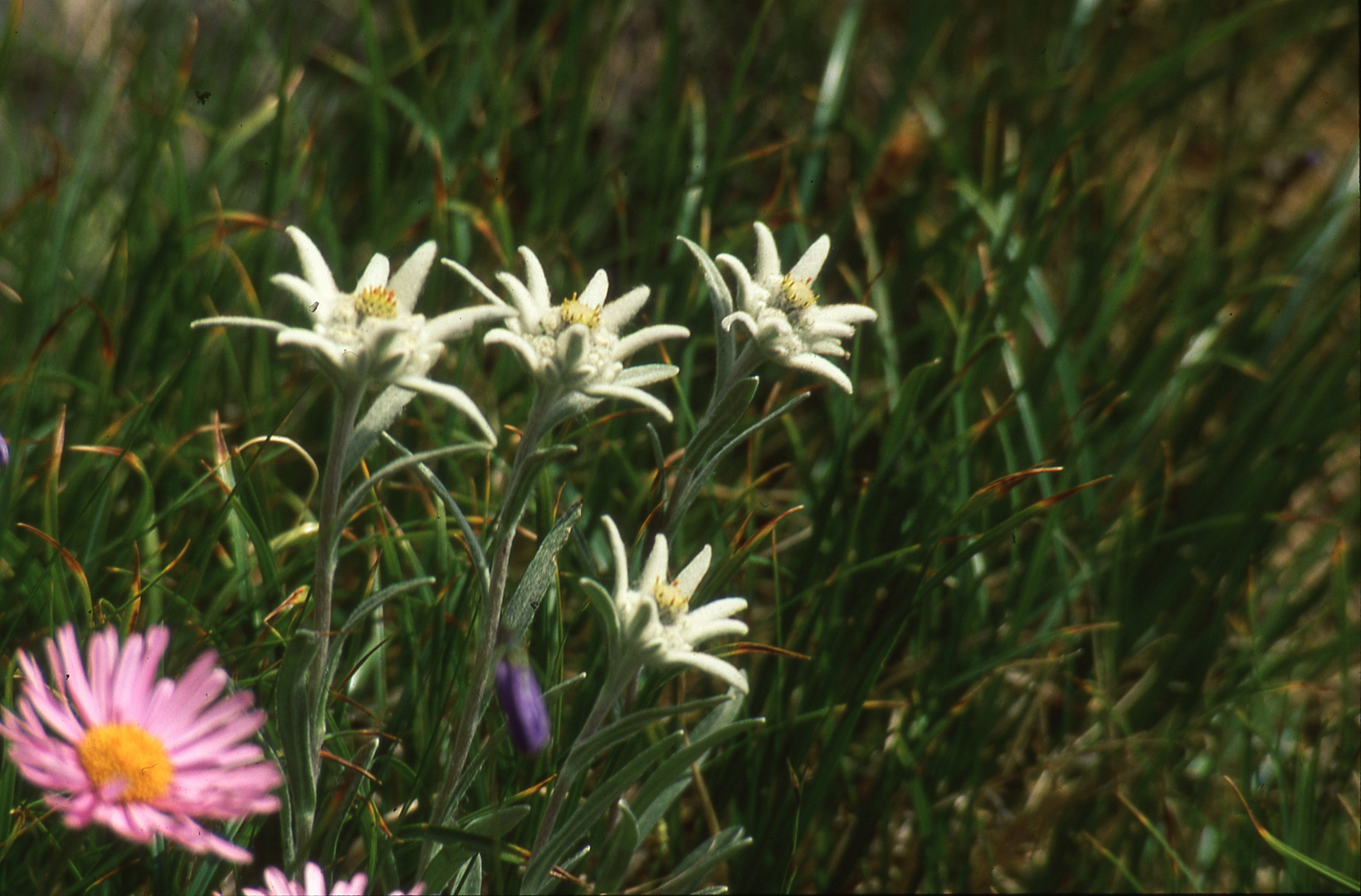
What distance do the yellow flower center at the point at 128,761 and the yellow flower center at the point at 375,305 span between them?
427 millimetres

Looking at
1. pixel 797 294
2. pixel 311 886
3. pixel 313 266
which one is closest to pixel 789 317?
pixel 797 294

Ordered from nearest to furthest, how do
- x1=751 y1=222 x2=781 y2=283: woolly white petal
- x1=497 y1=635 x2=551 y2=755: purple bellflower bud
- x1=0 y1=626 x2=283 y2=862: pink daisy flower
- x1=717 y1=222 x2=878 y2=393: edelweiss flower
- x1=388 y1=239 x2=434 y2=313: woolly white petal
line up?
x1=0 y1=626 x2=283 y2=862: pink daisy flower, x1=497 y1=635 x2=551 y2=755: purple bellflower bud, x1=388 y1=239 x2=434 y2=313: woolly white petal, x1=717 y1=222 x2=878 y2=393: edelweiss flower, x1=751 y1=222 x2=781 y2=283: woolly white petal

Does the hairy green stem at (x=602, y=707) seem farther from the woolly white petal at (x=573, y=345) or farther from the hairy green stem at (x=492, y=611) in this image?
the woolly white petal at (x=573, y=345)

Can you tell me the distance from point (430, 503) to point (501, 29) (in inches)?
66.3

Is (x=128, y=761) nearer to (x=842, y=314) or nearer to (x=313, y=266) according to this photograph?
(x=313, y=266)

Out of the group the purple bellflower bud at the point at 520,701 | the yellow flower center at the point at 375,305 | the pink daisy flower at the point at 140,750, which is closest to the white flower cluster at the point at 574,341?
the yellow flower center at the point at 375,305

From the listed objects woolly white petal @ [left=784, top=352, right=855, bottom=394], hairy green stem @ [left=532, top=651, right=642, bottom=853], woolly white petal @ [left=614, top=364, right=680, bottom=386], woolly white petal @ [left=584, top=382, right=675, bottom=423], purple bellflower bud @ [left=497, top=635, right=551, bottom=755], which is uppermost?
woolly white petal @ [left=784, top=352, right=855, bottom=394]

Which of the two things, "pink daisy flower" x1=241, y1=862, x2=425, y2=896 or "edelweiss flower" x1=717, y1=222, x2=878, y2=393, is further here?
"edelweiss flower" x1=717, y1=222, x2=878, y2=393

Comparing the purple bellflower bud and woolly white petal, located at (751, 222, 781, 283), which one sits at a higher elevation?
woolly white petal, located at (751, 222, 781, 283)

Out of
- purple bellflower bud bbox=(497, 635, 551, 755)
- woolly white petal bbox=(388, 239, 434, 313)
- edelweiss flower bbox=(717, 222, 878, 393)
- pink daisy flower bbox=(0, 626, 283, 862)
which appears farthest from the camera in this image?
edelweiss flower bbox=(717, 222, 878, 393)

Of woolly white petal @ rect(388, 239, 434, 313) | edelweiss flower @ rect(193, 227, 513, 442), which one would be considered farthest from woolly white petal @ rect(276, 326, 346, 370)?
woolly white petal @ rect(388, 239, 434, 313)

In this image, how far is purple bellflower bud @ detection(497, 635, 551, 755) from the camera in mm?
981

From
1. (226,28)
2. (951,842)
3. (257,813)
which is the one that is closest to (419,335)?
(257,813)

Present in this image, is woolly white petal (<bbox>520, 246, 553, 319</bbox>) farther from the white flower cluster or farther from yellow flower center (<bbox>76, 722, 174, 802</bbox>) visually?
yellow flower center (<bbox>76, 722, 174, 802</bbox>)
